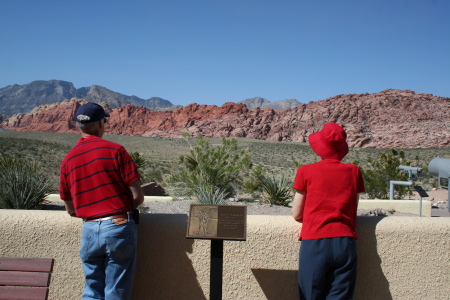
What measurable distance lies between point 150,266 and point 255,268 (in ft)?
2.95

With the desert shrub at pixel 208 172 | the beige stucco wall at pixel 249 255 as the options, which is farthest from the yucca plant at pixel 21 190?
the beige stucco wall at pixel 249 255

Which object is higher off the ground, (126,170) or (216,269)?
(126,170)

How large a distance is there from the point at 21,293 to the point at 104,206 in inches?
42.1

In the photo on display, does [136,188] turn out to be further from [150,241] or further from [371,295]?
[371,295]

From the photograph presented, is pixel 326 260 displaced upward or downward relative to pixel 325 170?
downward

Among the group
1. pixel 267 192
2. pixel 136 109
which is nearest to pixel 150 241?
pixel 267 192

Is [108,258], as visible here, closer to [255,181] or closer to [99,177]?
[99,177]

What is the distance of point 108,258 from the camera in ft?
9.93

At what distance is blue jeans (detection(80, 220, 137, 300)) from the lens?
116 inches

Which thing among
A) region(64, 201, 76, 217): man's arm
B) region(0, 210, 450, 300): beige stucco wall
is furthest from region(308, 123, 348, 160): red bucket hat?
region(64, 201, 76, 217): man's arm

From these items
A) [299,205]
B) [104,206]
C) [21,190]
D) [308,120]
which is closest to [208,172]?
[21,190]

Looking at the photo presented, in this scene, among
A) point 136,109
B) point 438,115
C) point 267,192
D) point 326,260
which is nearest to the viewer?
point 326,260

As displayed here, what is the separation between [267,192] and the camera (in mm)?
10789

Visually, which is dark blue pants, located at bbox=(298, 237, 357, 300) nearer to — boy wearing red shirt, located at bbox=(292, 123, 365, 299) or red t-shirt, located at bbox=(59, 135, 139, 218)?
boy wearing red shirt, located at bbox=(292, 123, 365, 299)
